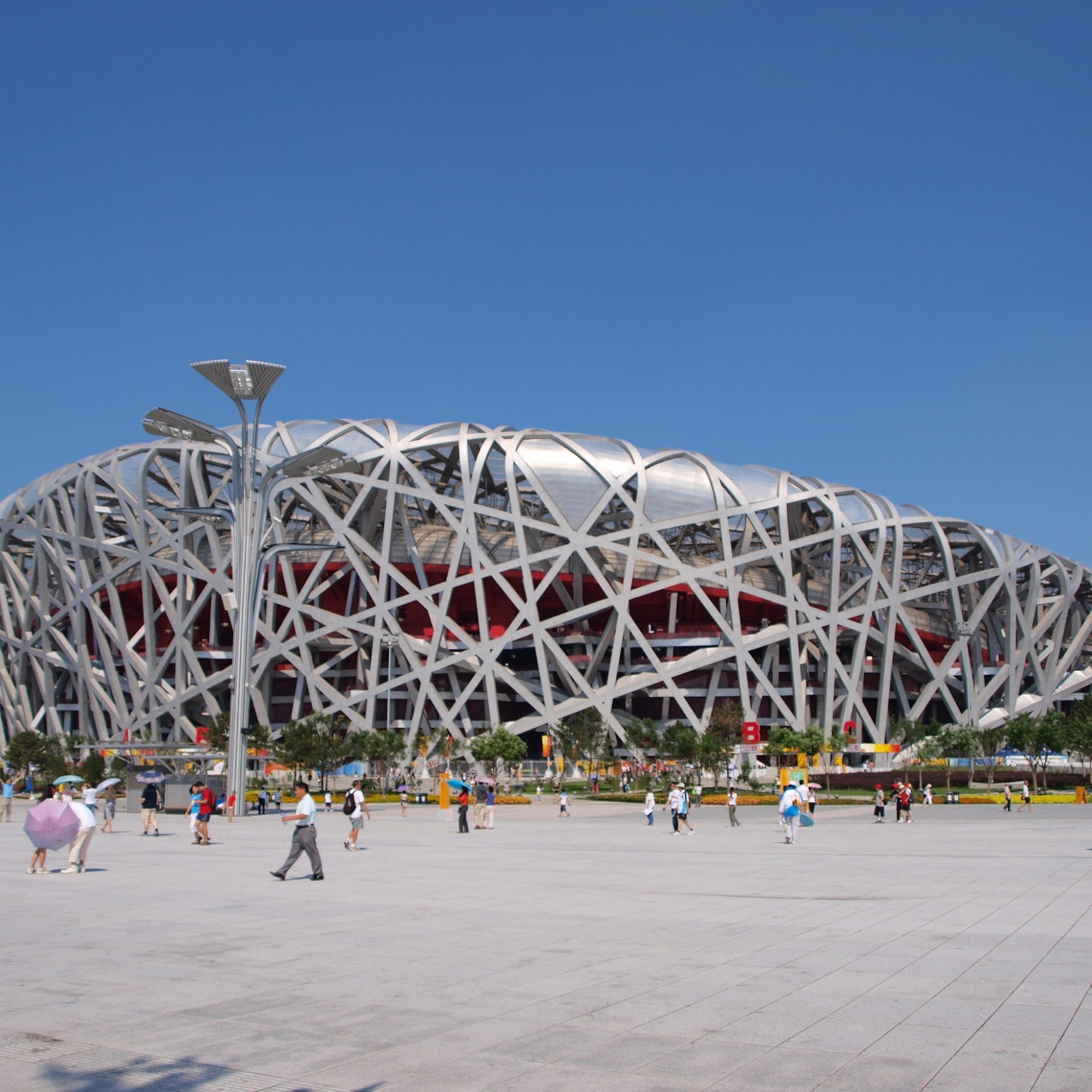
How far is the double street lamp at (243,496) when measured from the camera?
115ft

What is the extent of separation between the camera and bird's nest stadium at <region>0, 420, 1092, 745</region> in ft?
201

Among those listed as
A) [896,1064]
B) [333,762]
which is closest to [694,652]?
[333,762]

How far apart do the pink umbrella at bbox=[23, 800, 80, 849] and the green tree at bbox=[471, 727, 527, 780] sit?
37760 mm

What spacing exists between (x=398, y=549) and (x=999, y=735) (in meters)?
35.7

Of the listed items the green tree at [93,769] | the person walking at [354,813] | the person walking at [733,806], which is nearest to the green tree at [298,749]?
the green tree at [93,769]

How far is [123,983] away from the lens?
8289 millimetres

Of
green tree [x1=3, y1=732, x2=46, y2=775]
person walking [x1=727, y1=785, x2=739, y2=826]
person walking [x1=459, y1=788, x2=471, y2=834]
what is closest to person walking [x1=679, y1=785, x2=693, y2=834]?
person walking [x1=727, y1=785, x2=739, y2=826]

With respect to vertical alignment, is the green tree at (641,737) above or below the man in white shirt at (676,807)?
above

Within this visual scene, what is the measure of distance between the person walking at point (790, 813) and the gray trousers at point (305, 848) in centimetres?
1105

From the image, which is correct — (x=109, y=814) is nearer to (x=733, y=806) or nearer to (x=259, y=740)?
(x=733, y=806)

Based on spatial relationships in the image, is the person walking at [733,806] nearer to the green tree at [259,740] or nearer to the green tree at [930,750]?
the green tree at [259,740]

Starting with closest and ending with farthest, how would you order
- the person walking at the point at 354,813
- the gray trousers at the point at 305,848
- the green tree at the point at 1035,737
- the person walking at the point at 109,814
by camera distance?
the gray trousers at the point at 305,848, the person walking at the point at 354,813, the person walking at the point at 109,814, the green tree at the point at 1035,737

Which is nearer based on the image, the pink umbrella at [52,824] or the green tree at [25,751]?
the pink umbrella at [52,824]

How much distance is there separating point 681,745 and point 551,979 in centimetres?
4368
